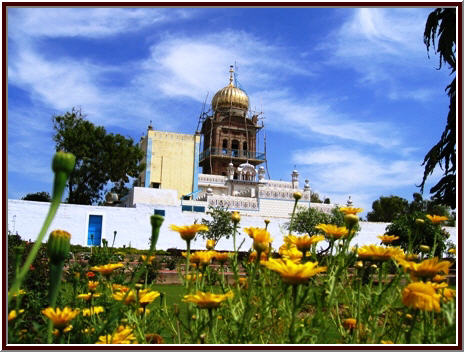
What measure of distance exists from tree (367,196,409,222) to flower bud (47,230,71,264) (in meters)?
37.6

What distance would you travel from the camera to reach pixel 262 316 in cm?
186

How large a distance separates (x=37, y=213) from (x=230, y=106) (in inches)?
852

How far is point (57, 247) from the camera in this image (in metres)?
1.13

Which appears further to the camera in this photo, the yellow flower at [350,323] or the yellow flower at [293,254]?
the yellow flower at [350,323]

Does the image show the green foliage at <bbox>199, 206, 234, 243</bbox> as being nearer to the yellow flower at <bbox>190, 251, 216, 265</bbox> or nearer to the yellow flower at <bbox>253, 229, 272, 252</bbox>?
the yellow flower at <bbox>190, 251, 216, 265</bbox>

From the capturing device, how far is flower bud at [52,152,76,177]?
40.6 inches

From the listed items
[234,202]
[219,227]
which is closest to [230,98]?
[234,202]

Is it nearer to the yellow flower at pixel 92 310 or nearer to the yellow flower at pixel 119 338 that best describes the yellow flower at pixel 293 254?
the yellow flower at pixel 119 338

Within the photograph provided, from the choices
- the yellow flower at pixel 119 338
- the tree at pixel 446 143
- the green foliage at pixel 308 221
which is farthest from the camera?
the green foliage at pixel 308 221

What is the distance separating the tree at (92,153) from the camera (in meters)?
21.2

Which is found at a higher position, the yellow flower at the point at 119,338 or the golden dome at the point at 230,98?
the golden dome at the point at 230,98

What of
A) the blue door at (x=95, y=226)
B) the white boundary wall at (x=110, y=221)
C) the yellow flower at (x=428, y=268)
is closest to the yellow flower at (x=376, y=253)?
the yellow flower at (x=428, y=268)

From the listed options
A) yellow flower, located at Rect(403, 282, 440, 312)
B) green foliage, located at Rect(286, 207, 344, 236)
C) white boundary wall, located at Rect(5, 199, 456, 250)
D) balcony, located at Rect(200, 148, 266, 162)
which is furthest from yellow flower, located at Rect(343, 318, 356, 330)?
balcony, located at Rect(200, 148, 266, 162)

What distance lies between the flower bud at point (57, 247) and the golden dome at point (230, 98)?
34.5 m
